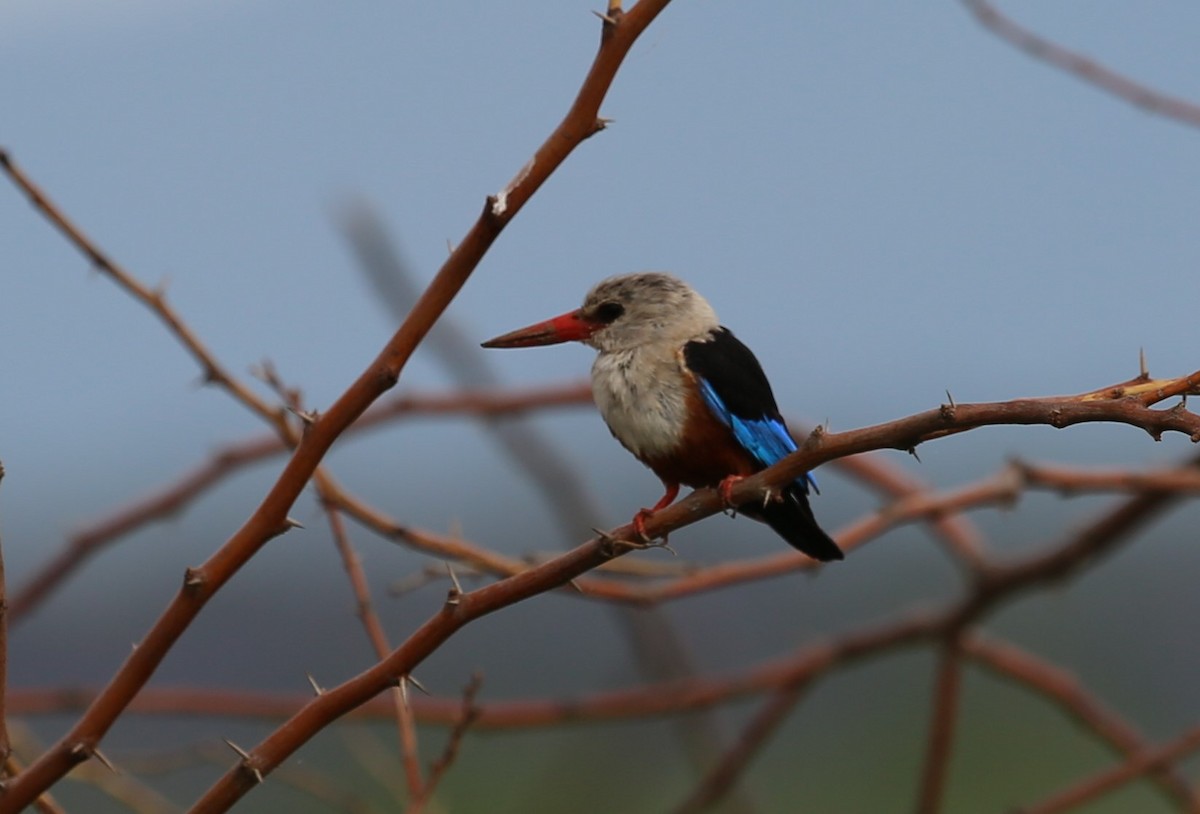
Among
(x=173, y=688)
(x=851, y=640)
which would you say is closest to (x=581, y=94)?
(x=173, y=688)

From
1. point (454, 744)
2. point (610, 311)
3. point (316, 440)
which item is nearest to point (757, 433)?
point (610, 311)

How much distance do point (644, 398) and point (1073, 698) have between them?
1725 millimetres

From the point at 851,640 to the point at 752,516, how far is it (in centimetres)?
135

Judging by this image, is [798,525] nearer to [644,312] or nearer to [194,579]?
[644,312]

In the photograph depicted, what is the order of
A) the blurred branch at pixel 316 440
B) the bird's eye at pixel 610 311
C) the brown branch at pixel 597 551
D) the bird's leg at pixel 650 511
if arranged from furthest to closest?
the bird's eye at pixel 610 311
the bird's leg at pixel 650 511
the blurred branch at pixel 316 440
the brown branch at pixel 597 551

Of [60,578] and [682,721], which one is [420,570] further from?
[682,721]

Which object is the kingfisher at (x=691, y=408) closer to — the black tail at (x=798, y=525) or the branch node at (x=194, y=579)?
the black tail at (x=798, y=525)

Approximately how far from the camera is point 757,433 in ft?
8.38

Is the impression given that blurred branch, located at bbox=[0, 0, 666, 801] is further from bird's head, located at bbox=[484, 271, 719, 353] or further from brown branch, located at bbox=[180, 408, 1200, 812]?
bird's head, located at bbox=[484, 271, 719, 353]

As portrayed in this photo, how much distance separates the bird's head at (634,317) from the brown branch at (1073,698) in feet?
4.48

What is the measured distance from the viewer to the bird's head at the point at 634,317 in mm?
2775

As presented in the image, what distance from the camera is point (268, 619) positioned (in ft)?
25.5

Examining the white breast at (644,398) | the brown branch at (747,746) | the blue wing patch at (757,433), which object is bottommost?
the brown branch at (747,746)

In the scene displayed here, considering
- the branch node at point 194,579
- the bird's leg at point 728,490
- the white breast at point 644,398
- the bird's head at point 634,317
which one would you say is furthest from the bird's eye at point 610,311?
the branch node at point 194,579
